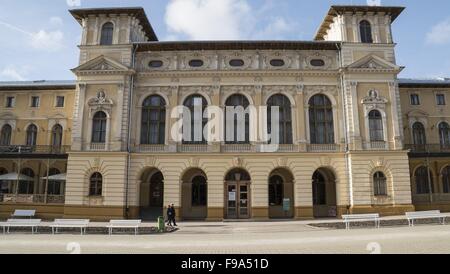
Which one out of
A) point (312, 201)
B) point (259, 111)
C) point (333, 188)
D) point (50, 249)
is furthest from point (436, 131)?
point (50, 249)

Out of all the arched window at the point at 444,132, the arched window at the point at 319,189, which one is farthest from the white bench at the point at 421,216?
the arched window at the point at 444,132

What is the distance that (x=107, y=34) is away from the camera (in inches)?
1320

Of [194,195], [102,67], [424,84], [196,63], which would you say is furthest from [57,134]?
[424,84]

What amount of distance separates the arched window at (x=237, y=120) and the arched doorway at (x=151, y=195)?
7888 mm

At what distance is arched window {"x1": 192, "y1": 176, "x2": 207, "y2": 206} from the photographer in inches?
1297

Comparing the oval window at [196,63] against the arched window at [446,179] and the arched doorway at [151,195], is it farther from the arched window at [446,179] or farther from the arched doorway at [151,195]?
the arched window at [446,179]

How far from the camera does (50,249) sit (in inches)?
563

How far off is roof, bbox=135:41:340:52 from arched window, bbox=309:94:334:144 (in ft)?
15.5

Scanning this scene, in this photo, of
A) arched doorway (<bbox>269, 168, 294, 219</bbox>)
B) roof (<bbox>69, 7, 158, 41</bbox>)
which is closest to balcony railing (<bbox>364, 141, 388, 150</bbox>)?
arched doorway (<bbox>269, 168, 294, 219</bbox>)

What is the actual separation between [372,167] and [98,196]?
2399 cm

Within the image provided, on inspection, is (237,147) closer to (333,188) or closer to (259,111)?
(259,111)

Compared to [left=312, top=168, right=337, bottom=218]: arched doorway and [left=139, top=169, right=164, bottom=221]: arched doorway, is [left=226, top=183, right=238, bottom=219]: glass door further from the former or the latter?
[left=312, top=168, right=337, bottom=218]: arched doorway

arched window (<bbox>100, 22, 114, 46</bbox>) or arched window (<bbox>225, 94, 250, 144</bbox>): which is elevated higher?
arched window (<bbox>100, 22, 114, 46</bbox>)

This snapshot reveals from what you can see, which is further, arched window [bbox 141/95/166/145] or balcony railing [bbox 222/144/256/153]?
arched window [bbox 141/95/166/145]
